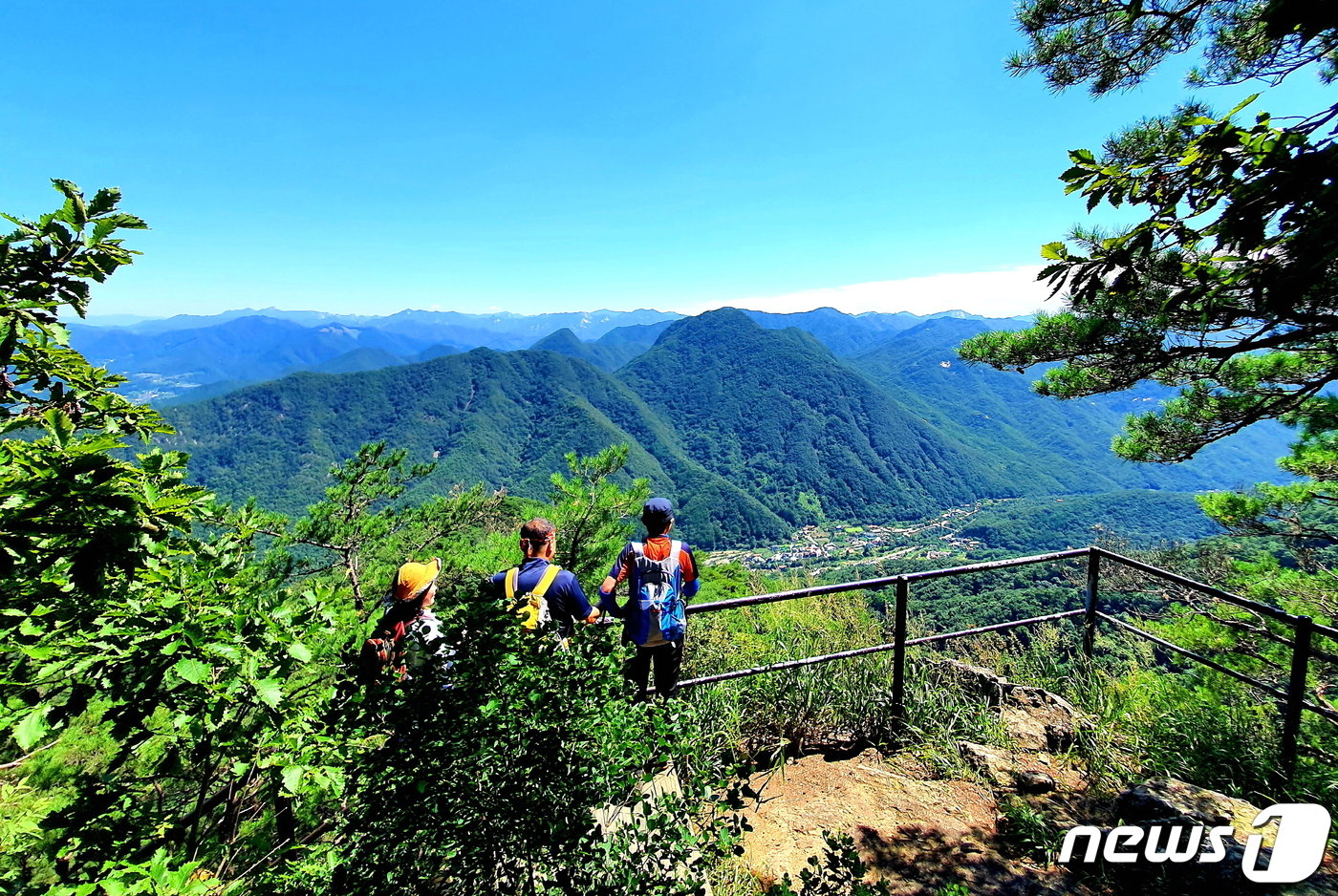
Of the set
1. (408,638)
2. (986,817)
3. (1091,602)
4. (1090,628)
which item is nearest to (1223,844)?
(986,817)

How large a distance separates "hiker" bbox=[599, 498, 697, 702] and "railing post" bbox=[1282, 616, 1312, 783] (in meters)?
3.25

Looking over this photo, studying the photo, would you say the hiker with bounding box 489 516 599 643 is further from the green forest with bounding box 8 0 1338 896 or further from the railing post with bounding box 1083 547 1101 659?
the railing post with bounding box 1083 547 1101 659

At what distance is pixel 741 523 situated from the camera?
110500 millimetres

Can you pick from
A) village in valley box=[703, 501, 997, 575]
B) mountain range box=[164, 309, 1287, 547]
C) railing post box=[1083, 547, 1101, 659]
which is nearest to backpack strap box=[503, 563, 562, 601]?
railing post box=[1083, 547, 1101, 659]

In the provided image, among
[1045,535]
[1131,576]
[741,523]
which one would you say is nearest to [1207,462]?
[1045,535]

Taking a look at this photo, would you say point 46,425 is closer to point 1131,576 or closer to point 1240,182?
point 1240,182

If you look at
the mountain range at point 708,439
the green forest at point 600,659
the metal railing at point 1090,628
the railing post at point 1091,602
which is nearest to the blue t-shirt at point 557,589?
the green forest at point 600,659

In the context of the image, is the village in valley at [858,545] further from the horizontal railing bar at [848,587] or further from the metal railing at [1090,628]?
the horizontal railing bar at [848,587]

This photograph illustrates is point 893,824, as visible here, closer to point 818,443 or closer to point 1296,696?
point 1296,696

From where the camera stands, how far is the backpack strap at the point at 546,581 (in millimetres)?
2695

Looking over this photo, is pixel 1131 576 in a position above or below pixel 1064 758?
above

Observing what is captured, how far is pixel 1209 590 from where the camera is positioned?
3.23 m

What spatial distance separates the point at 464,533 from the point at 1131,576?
1040 cm

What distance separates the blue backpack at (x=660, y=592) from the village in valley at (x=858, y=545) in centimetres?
7465
